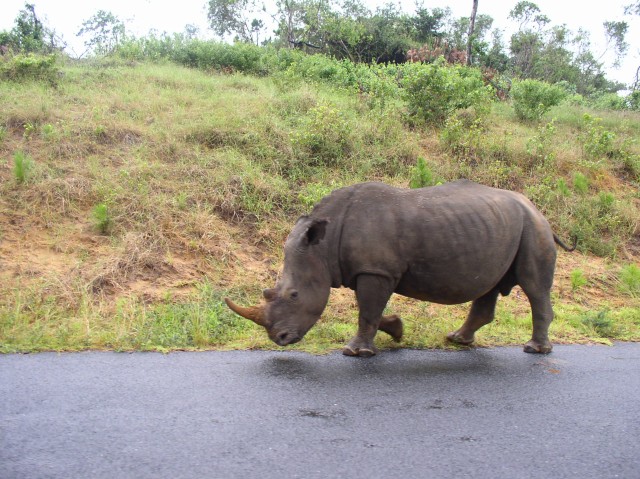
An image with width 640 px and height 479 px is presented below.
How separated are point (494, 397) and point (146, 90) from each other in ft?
32.5

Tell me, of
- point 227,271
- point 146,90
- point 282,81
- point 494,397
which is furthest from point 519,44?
point 494,397

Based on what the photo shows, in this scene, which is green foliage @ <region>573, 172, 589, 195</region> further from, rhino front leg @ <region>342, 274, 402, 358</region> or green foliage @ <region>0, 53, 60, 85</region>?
green foliage @ <region>0, 53, 60, 85</region>

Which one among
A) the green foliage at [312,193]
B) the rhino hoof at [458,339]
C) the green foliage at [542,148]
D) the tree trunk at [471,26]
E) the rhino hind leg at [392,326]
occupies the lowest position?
the rhino hoof at [458,339]

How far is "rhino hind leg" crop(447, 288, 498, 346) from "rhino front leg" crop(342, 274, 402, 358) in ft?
3.44

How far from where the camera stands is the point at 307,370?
5.13m

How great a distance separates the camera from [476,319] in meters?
6.32

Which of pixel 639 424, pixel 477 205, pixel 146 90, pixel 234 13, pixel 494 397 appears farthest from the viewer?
pixel 234 13

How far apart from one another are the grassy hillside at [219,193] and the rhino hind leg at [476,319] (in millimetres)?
371

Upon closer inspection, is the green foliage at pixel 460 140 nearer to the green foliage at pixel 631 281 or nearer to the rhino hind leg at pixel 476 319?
the green foliage at pixel 631 281

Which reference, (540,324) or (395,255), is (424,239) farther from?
(540,324)

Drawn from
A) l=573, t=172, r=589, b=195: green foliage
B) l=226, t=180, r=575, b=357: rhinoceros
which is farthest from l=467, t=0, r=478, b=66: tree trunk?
l=226, t=180, r=575, b=357: rhinoceros

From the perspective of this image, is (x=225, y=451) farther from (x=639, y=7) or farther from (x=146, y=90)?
(x=639, y=7)

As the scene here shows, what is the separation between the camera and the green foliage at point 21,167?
28.9ft

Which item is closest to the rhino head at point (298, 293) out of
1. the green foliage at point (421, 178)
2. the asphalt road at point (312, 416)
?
the asphalt road at point (312, 416)
